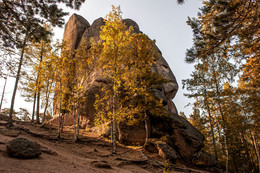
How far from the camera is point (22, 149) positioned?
4.98 metres

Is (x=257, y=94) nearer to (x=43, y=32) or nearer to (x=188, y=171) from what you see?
(x=188, y=171)

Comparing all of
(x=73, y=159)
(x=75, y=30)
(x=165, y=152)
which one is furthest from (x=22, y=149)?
(x=75, y=30)

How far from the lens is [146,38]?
1438 centimetres

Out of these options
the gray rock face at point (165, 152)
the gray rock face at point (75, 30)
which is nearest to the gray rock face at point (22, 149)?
the gray rock face at point (165, 152)

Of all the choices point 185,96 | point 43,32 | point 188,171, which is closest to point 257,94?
point 185,96

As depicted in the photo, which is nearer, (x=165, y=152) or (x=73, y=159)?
(x=73, y=159)

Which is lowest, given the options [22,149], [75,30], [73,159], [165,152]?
[165,152]

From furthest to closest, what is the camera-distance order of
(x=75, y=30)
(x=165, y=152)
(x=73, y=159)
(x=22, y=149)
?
(x=75, y=30), (x=165, y=152), (x=73, y=159), (x=22, y=149)

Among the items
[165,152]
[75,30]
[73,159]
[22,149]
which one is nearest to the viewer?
[22,149]

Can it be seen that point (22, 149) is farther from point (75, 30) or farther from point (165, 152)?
point (75, 30)

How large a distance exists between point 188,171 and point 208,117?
20.4ft

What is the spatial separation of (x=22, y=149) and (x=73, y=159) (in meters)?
2.54

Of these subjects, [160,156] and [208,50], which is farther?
[160,156]

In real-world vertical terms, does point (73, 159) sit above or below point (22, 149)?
below
